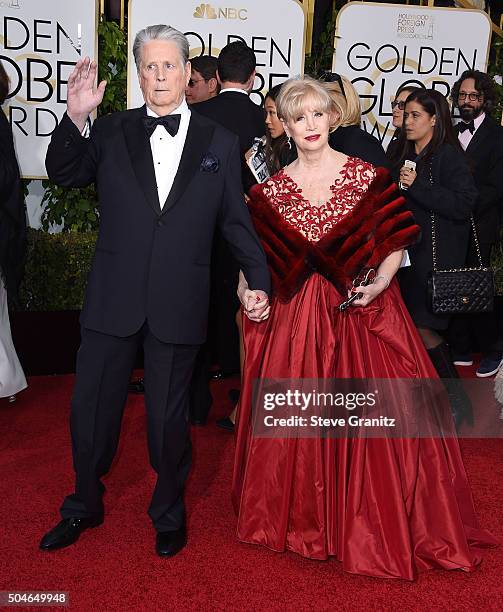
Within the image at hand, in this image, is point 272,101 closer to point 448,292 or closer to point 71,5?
point 448,292

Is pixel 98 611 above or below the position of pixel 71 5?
below

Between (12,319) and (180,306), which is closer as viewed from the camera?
(180,306)

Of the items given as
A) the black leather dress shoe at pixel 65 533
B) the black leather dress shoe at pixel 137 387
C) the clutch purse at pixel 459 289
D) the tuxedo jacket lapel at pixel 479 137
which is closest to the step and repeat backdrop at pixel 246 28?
the tuxedo jacket lapel at pixel 479 137

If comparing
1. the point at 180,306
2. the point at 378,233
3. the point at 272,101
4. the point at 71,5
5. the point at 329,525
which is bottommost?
the point at 329,525

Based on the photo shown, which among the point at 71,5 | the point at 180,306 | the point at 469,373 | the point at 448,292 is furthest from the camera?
the point at 469,373

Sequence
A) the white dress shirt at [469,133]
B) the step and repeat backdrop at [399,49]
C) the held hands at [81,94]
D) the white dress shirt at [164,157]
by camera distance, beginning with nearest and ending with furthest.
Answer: the held hands at [81,94] < the white dress shirt at [164,157] < the white dress shirt at [469,133] < the step and repeat backdrop at [399,49]

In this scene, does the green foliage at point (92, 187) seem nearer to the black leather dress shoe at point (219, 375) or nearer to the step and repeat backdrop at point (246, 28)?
the step and repeat backdrop at point (246, 28)

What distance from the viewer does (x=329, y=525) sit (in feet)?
8.91

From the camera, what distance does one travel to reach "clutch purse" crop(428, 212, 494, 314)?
3.74 meters

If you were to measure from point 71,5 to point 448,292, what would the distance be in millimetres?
2742

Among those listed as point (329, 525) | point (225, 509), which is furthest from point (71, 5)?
point (329, 525)

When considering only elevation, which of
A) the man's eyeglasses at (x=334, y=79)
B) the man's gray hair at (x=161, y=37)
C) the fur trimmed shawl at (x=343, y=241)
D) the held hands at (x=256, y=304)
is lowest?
the held hands at (x=256, y=304)

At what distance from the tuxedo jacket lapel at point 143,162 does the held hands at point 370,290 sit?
713 mm

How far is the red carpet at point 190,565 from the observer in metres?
2.51
